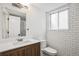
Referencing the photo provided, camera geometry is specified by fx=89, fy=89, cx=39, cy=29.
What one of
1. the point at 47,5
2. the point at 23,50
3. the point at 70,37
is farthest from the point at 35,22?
the point at 70,37

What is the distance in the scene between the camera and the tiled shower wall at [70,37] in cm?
142

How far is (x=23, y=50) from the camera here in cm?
142

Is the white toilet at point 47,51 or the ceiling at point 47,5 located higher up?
the ceiling at point 47,5

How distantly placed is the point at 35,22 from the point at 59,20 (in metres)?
0.40

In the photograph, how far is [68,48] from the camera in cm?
144

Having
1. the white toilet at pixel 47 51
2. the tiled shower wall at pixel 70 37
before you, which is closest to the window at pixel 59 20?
the tiled shower wall at pixel 70 37

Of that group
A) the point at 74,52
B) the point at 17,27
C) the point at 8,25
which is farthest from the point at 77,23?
the point at 8,25

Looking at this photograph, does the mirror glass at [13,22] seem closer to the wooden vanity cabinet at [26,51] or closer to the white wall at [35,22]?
the white wall at [35,22]

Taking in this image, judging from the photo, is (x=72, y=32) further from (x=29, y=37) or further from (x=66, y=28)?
(x=29, y=37)

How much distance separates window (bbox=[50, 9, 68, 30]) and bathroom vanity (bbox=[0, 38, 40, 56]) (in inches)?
16.3

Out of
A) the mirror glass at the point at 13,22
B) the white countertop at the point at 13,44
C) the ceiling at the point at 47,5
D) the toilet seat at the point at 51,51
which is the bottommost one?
the toilet seat at the point at 51,51

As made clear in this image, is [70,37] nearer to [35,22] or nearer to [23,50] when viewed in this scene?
[35,22]

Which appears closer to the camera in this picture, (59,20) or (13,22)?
(13,22)

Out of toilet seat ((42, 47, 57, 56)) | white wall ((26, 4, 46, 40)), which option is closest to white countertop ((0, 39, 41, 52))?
white wall ((26, 4, 46, 40))
